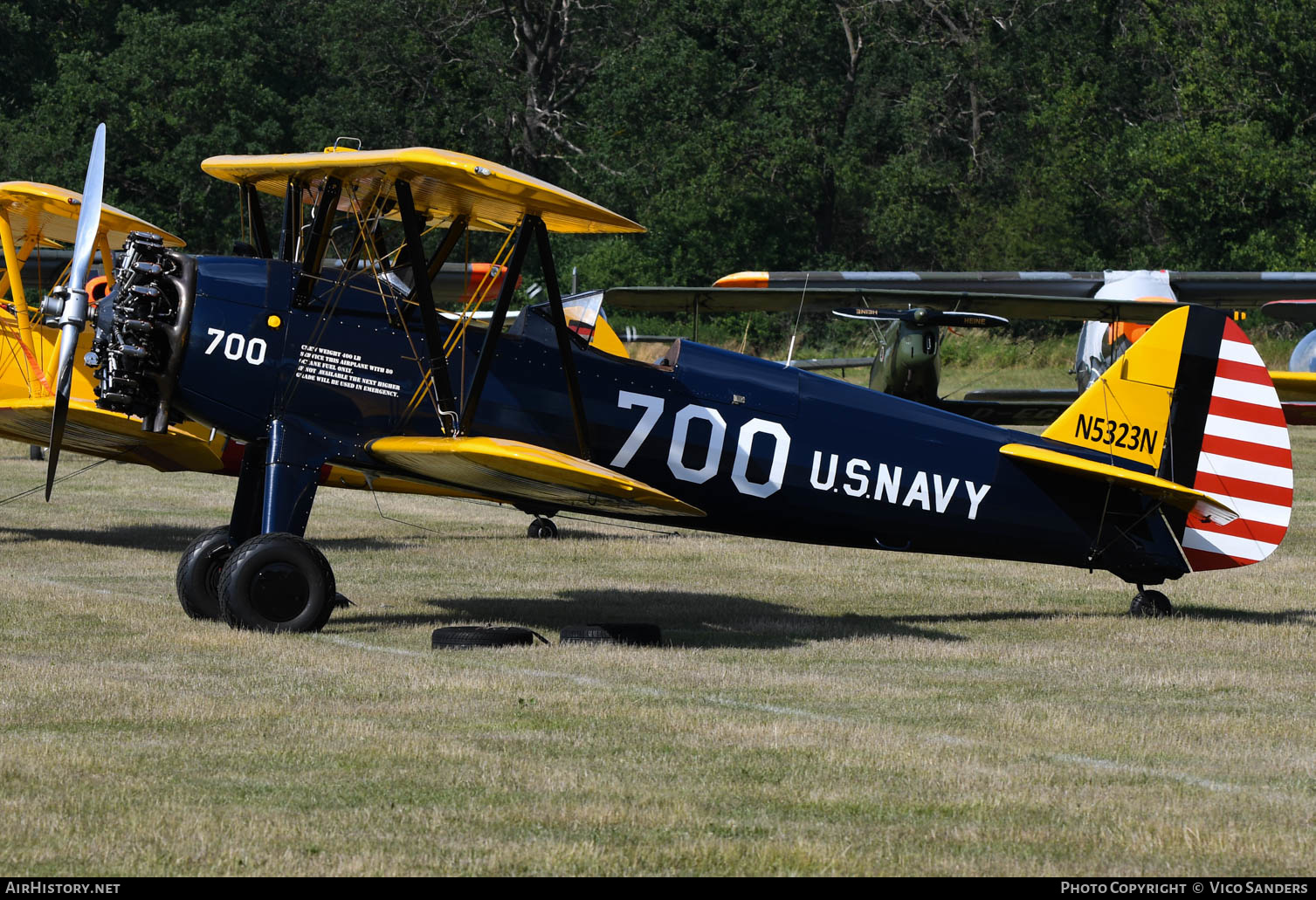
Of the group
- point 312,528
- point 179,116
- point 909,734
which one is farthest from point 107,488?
point 179,116

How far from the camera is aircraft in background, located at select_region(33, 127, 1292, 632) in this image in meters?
8.46

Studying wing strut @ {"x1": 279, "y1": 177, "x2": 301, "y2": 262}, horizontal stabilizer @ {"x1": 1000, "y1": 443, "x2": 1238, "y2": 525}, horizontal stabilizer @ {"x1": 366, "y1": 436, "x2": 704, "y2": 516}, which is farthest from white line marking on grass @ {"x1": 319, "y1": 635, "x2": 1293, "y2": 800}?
horizontal stabilizer @ {"x1": 1000, "y1": 443, "x2": 1238, "y2": 525}

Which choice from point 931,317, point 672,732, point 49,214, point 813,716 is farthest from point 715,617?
point 931,317

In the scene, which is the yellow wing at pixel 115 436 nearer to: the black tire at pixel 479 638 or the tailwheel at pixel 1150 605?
the black tire at pixel 479 638

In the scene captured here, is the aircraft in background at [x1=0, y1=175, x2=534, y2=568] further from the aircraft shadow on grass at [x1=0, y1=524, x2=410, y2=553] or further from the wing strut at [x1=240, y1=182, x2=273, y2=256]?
the wing strut at [x1=240, y1=182, x2=273, y2=256]

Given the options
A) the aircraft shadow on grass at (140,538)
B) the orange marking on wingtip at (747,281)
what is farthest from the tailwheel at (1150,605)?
the orange marking on wingtip at (747,281)

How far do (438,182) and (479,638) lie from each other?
2.51m

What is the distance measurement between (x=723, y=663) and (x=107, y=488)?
39.5 ft

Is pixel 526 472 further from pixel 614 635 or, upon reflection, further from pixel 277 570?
pixel 277 570

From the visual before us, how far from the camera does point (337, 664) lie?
300 inches

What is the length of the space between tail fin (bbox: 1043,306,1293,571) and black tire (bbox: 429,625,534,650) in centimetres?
369

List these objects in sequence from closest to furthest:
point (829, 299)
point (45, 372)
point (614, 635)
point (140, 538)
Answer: point (614, 635) < point (45, 372) < point (140, 538) < point (829, 299)

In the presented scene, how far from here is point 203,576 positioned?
30.3ft
